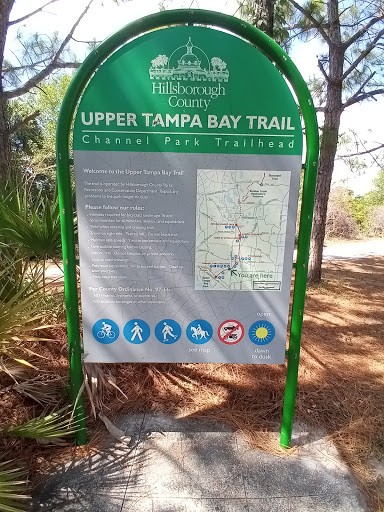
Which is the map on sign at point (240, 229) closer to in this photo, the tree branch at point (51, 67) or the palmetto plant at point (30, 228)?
the palmetto plant at point (30, 228)

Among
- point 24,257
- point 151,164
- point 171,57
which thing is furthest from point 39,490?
point 171,57

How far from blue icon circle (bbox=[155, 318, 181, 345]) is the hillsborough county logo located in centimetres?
120

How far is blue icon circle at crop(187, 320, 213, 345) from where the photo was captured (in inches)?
86.0

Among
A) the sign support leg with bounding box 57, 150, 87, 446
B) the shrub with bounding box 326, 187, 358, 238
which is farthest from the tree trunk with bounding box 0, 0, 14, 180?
the shrub with bounding box 326, 187, 358, 238

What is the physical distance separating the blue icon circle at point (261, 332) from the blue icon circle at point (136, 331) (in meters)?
0.61

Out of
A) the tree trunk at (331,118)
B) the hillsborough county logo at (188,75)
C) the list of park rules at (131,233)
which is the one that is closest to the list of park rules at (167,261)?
the list of park rules at (131,233)

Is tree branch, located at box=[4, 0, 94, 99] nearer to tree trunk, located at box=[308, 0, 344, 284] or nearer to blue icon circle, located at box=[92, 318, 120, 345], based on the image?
blue icon circle, located at box=[92, 318, 120, 345]

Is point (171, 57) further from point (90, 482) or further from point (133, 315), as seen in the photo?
point (90, 482)

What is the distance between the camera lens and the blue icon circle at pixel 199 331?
218 cm

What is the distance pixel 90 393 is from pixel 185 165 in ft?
5.31

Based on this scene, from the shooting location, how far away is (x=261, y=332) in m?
2.20

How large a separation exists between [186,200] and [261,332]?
90cm

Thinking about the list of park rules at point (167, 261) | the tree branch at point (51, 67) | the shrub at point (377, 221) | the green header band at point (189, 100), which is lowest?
the shrub at point (377, 221)

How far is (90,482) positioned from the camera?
2049 millimetres
